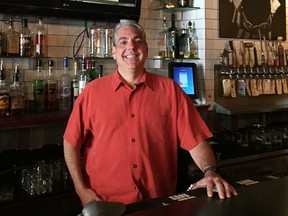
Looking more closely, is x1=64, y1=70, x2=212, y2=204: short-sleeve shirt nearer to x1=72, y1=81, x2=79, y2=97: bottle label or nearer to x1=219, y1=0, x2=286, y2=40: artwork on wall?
x1=72, y1=81, x2=79, y2=97: bottle label

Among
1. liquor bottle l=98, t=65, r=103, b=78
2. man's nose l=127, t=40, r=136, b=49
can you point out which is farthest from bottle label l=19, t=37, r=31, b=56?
man's nose l=127, t=40, r=136, b=49

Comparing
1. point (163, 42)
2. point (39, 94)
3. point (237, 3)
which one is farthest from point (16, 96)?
point (237, 3)

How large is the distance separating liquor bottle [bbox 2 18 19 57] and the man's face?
91cm

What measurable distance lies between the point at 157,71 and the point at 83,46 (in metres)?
0.70

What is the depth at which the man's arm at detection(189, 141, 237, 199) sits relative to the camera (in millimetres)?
1345

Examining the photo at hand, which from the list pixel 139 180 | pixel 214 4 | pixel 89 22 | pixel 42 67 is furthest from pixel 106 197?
pixel 214 4

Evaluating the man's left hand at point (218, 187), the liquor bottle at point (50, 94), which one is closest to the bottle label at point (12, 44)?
the liquor bottle at point (50, 94)

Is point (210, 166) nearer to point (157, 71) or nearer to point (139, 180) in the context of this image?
point (139, 180)

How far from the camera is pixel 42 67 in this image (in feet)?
9.01

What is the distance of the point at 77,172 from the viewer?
1896 millimetres

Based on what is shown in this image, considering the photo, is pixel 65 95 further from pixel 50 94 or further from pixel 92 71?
pixel 92 71

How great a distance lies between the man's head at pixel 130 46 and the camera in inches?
73.9

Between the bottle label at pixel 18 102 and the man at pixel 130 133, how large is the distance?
26.0 inches

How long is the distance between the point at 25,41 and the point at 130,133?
3.69 feet
